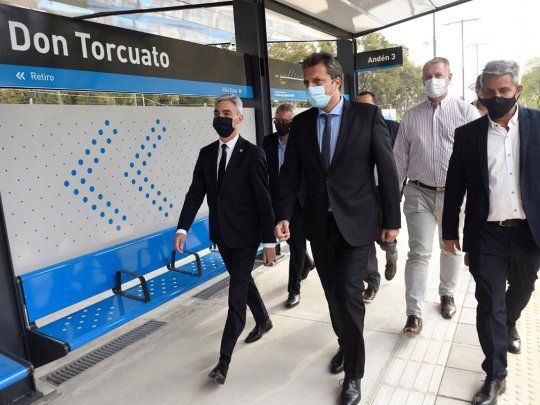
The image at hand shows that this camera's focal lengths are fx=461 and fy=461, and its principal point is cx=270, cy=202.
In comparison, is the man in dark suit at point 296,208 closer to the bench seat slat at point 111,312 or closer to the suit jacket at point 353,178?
the bench seat slat at point 111,312

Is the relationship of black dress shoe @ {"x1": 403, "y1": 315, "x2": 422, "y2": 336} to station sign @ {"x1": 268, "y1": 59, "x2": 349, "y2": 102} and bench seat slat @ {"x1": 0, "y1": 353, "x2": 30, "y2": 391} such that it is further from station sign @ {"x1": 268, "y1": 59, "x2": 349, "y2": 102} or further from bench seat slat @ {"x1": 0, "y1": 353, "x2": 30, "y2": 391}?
station sign @ {"x1": 268, "y1": 59, "x2": 349, "y2": 102}

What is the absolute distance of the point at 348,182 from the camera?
2.63 metres

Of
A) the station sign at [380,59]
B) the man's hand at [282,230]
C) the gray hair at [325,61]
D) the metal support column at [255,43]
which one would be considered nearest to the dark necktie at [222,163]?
the man's hand at [282,230]

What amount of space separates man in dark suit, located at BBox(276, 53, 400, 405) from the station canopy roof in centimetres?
329

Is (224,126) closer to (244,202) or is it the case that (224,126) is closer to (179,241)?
(244,202)

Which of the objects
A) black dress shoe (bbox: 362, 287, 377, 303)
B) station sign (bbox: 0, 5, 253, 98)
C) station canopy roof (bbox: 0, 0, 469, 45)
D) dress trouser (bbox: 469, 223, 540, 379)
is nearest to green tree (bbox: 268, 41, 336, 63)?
station canopy roof (bbox: 0, 0, 469, 45)

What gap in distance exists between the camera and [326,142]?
2674mm

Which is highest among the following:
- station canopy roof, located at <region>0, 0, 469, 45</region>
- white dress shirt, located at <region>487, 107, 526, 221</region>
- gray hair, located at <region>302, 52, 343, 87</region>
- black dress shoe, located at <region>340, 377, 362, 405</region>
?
station canopy roof, located at <region>0, 0, 469, 45</region>

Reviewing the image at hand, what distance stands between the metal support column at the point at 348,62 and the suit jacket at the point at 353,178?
18.8 ft

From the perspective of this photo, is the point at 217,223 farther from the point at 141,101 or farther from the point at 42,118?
the point at 141,101

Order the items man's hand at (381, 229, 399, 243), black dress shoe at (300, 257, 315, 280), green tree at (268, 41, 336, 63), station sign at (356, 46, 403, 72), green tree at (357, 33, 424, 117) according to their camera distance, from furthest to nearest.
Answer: green tree at (357, 33, 424, 117), green tree at (268, 41, 336, 63), station sign at (356, 46, 403, 72), black dress shoe at (300, 257, 315, 280), man's hand at (381, 229, 399, 243)

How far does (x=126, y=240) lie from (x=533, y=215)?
10.3ft

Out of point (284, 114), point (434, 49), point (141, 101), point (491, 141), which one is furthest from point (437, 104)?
point (434, 49)

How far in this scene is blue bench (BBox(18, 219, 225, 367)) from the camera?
294cm
